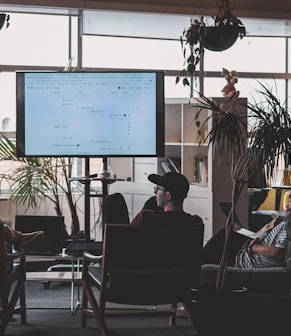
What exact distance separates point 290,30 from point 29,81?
156 inches

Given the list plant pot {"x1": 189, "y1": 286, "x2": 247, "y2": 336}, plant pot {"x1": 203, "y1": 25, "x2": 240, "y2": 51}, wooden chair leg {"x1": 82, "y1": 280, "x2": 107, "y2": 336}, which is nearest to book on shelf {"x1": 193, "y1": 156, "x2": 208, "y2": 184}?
plant pot {"x1": 203, "y1": 25, "x2": 240, "y2": 51}

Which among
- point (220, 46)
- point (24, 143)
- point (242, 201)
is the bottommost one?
point (242, 201)

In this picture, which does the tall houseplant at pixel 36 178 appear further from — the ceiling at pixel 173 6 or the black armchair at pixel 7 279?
the black armchair at pixel 7 279

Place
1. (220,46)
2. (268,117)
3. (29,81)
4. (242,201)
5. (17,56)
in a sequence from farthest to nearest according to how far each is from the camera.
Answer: (17,56) → (242,201) → (220,46) → (29,81) → (268,117)

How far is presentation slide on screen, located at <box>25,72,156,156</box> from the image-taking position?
19.7ft

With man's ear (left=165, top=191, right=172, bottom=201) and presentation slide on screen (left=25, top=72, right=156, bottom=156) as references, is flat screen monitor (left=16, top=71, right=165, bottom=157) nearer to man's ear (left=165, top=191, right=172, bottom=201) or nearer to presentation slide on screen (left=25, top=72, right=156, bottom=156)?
presentation slide on screen (left=25, top=72, right=156, bottom=156)

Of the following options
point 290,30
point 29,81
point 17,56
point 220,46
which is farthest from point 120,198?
point 290,30

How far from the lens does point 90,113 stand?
603 centimetres

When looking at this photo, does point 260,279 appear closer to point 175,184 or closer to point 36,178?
point 175,184

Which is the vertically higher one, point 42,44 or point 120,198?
point 42,44

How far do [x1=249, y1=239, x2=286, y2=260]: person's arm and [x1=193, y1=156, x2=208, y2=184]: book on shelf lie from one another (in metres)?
2.13

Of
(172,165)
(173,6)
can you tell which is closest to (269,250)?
(172,165)

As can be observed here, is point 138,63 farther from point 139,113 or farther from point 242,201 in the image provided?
point 139,113

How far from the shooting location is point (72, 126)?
6.00 m
